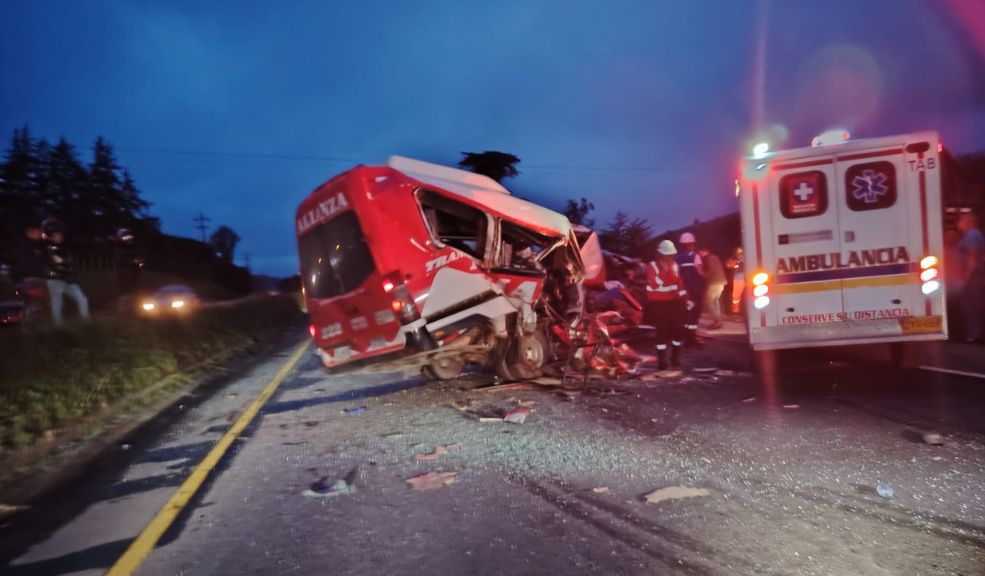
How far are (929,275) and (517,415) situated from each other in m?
4.73

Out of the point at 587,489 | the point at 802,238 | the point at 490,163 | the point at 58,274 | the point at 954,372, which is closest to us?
the point at 587,489

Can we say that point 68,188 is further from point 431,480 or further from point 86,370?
point 431,480

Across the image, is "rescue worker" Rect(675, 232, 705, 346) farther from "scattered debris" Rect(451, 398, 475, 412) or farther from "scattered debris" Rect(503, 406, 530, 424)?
"scattered debris" Rect(503, 406, 530, 424)

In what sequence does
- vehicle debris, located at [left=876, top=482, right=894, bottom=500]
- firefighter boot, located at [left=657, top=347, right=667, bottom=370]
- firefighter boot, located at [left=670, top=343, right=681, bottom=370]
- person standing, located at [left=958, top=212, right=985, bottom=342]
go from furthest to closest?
1. person standing, located at [left=958, top=212, right=985, bottom=342]
2. firefighter boot, located at [left=670, top=343, right=681, bottom=370]
3. firefighter boot, located at [left=657, top=347, right=667, bottom=370]
4. vehicle debris, located at [left=876, top=482, right=894, bottom=500]

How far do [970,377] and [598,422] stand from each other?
14.7 feet

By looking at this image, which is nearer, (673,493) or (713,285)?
(673,493)

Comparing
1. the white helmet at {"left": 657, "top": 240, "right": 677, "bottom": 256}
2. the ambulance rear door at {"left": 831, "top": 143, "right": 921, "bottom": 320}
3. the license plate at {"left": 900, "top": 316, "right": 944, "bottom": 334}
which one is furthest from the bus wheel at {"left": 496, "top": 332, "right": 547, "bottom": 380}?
the license plate at {"left": 900, "top": 316, "right": 944, "bottom": 334}

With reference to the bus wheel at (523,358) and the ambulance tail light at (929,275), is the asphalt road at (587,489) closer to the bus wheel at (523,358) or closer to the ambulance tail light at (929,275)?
the bus wheel at (523,358)

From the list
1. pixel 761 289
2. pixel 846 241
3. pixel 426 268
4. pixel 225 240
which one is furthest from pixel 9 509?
pixel 225 240

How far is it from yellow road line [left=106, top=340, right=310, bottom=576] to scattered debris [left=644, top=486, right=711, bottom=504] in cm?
305

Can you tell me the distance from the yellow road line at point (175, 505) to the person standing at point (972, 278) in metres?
10.1

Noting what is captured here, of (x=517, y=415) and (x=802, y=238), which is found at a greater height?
(x=802, y=238)

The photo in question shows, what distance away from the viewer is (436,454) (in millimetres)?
5879

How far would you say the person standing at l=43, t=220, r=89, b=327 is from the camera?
407 inches
